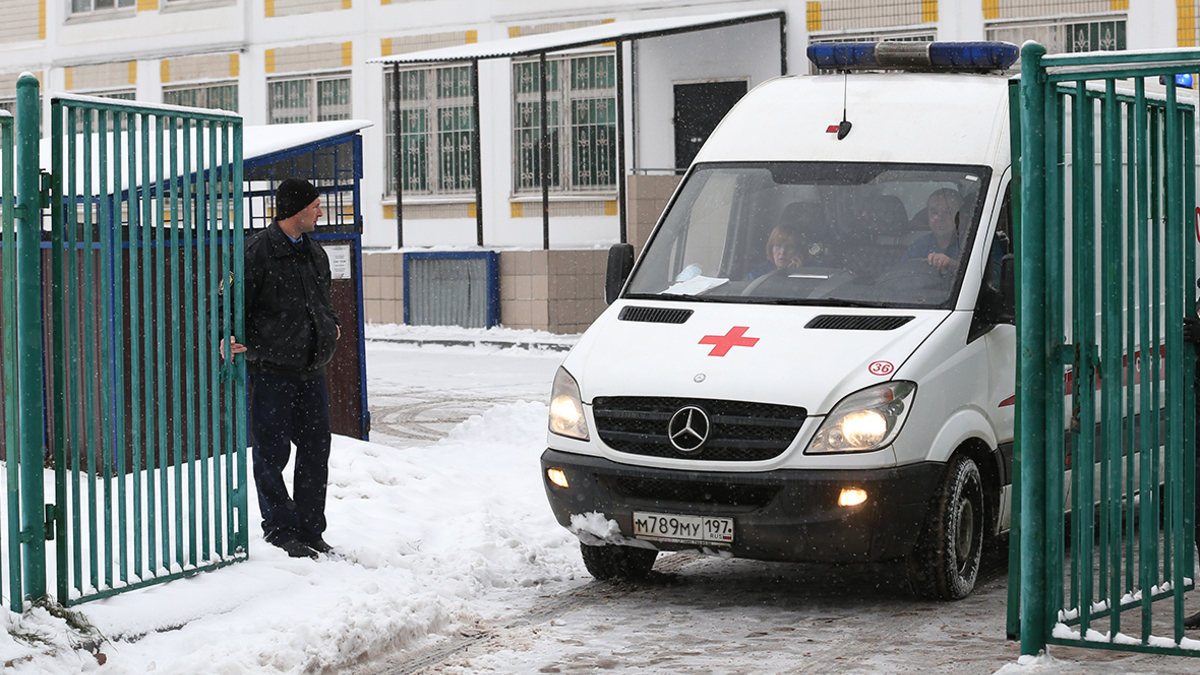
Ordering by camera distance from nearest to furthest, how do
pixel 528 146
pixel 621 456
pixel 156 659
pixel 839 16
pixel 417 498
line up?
pixel 156 659 → pixel 621 456 → pixel 417 498 → pixel 839 16 → pixel 528 146

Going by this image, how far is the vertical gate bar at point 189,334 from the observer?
6.66 m

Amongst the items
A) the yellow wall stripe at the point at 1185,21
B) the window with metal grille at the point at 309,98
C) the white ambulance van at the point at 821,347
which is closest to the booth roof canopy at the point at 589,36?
the window with metal grille at the point at 309,98

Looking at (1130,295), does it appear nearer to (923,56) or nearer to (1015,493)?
(1015,493)

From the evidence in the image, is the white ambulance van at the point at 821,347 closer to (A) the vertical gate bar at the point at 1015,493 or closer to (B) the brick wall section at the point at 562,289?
(A) the vertical gate bar at the point at 1015,493

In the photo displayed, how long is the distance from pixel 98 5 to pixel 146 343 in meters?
26.3

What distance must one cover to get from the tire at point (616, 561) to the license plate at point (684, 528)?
1.95 feet

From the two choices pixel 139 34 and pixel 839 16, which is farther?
pixel 139 34

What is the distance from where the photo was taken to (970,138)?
7.72 m

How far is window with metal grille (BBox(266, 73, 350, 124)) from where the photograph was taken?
2766 cm

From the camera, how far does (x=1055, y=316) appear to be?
5.51 meters

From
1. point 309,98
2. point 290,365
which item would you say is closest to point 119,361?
point 290,365

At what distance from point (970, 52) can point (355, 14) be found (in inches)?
793

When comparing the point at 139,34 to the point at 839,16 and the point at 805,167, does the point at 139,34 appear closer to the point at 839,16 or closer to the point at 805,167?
the point at 839,16

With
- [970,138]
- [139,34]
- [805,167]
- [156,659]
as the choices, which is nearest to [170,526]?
[156,659]
